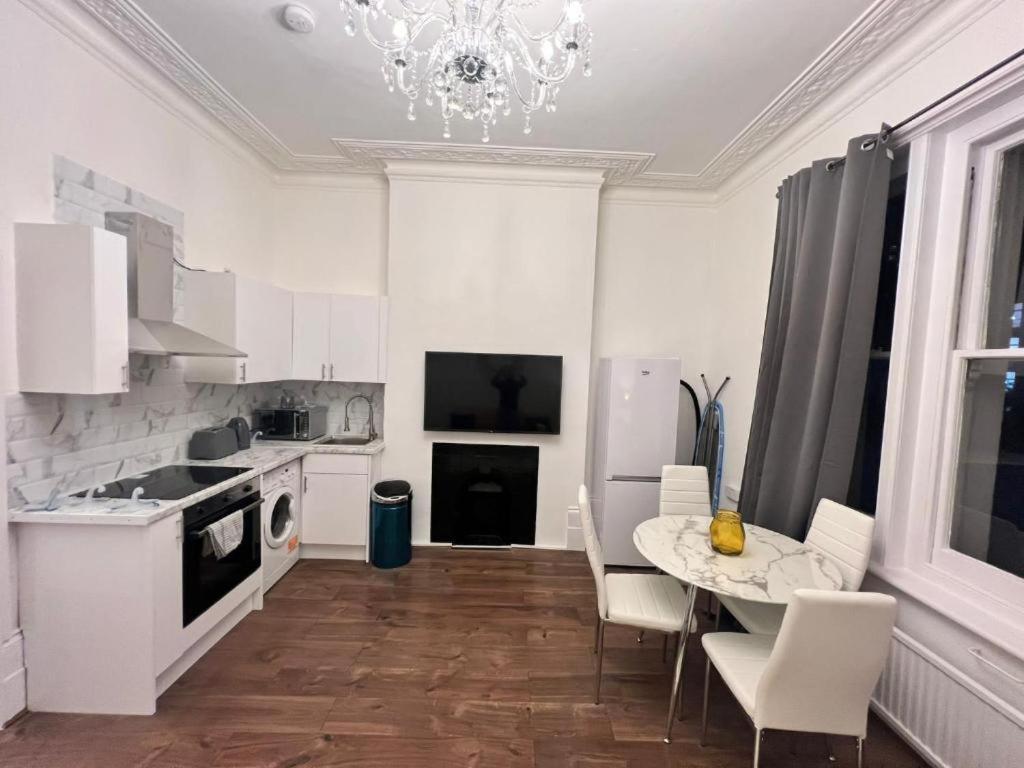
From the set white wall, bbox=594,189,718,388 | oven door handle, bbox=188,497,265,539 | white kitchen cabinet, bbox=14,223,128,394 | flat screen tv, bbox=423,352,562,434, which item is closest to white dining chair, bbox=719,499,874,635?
flat screen tv, bbox=423,352,562,434

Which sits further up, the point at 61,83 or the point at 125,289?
the point at 61,83

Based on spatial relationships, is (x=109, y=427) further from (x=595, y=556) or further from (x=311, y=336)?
(x=595, y=556)

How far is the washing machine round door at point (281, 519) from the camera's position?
2.72m

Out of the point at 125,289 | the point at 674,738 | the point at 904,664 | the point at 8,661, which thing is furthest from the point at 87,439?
the point at 904,664

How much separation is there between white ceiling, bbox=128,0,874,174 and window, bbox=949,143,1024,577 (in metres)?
1.06

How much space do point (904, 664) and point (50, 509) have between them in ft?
11.8

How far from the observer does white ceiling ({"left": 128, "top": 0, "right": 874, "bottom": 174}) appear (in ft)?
6.07

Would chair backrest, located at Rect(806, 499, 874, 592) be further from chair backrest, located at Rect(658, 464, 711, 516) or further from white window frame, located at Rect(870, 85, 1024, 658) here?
chair backrest, located at Rect(658, 464, 711, 516)

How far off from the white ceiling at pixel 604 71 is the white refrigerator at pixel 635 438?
160cm

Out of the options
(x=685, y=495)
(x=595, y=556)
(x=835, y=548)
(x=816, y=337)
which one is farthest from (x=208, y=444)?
(x=816, y=337)

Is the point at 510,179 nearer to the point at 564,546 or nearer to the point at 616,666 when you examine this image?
the point at 564,546

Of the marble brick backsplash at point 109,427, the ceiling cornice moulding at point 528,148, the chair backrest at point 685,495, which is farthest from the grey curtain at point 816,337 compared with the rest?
the marble brick backsplash at point 109,427

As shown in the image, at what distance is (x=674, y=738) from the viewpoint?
1733mm

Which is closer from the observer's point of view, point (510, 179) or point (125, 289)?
point (125, 289)
